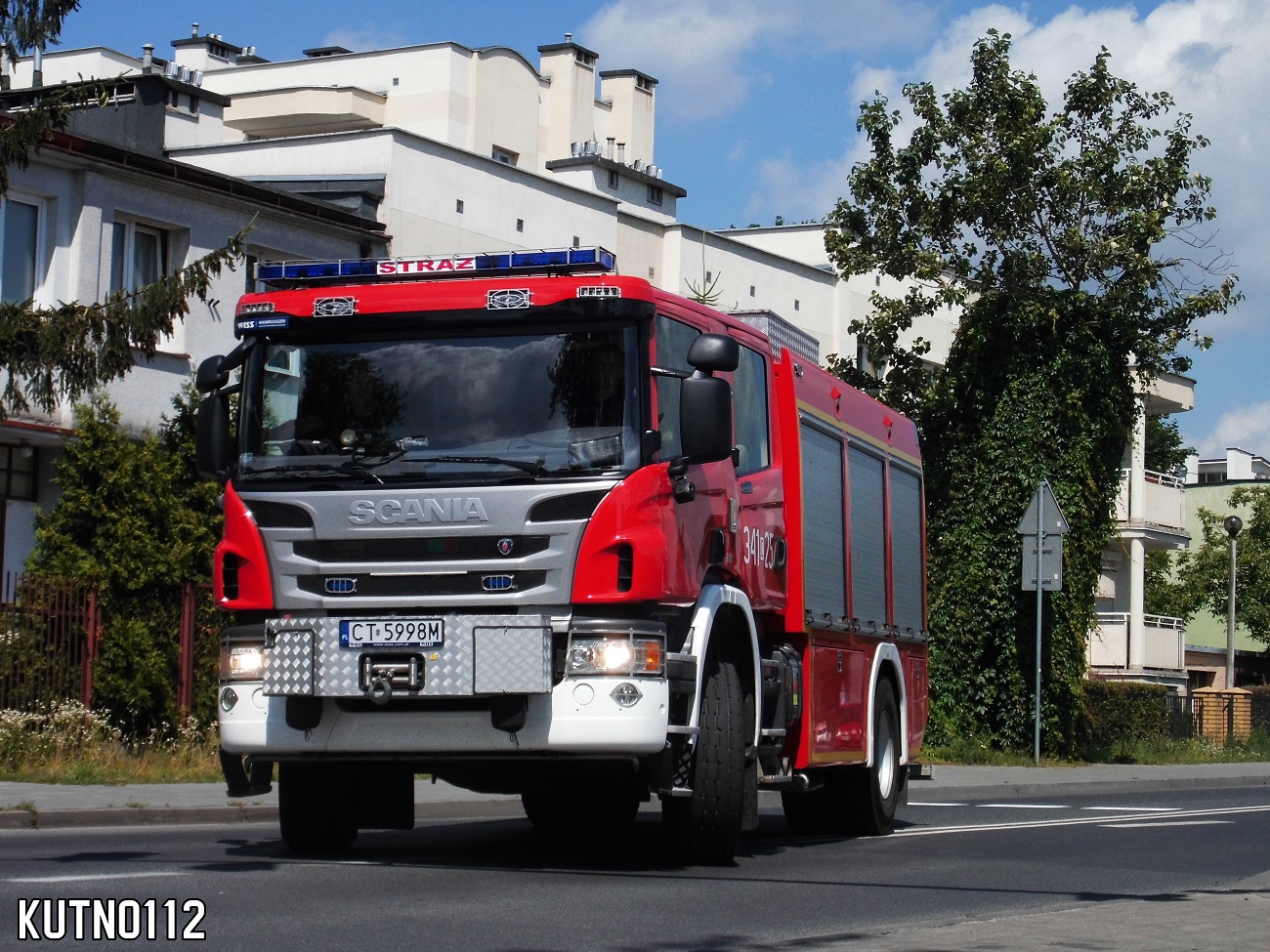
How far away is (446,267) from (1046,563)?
16.2 meters

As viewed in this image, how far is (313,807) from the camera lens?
37.7 feet

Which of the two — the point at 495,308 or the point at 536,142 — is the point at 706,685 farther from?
the point at 536,142

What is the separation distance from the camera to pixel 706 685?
10.8 metres

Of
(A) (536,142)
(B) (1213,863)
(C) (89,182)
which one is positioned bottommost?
Result: (B) (1213,863)

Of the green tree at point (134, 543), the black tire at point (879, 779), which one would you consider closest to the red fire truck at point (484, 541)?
the black tire at point (879, 779)

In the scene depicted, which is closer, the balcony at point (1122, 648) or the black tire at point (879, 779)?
the black tire at point (879, 779)

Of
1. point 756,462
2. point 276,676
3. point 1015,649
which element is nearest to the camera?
point 276,676

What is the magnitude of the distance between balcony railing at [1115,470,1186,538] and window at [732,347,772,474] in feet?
123

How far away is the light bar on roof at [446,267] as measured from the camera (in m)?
10.8

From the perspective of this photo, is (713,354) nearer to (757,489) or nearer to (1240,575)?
(757,489)

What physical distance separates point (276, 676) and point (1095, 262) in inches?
901

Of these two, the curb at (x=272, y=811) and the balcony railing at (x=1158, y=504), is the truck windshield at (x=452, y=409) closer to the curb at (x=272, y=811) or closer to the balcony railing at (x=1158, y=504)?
the curb at (x=272, y=811)

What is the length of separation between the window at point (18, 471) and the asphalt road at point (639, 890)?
406 inches

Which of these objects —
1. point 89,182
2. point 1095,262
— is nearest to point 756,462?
point 89,182
